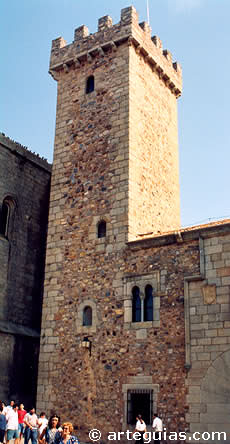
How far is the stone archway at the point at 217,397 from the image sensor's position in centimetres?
1216

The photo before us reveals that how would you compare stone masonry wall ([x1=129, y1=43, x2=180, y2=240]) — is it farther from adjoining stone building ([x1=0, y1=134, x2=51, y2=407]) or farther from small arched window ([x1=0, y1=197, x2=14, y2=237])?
small arched window ([x1=0, y1=197, x2=14, y2=237])

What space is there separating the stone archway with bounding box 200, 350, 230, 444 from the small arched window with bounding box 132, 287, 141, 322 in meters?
2.64

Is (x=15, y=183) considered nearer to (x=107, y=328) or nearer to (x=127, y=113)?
(x=127, y=113)

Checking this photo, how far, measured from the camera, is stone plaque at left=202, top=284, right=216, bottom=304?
1305 cm

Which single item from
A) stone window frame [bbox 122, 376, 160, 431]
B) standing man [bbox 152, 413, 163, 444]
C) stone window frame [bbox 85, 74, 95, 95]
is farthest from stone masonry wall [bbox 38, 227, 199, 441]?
stone window frame [bbox 85, 74, 95, 95]

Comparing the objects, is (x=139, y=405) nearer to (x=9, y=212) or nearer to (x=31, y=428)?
(x=31, y=428)

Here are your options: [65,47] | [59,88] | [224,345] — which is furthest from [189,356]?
[65,47]

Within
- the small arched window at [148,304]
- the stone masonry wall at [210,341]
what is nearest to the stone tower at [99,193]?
the small arched window at [148,304]

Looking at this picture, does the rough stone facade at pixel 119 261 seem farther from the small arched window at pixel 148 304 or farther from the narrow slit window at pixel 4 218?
the narrow slit window at pixel 4 218

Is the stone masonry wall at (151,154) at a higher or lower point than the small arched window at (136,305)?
higher

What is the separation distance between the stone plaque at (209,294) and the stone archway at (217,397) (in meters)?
1.32

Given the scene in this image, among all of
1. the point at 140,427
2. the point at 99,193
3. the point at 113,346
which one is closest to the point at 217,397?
the point at 140,427

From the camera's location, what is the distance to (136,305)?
47.7 feet

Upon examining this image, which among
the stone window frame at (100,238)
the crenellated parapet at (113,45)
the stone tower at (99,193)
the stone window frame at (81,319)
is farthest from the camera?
the crenellated parapet at (113,45)
